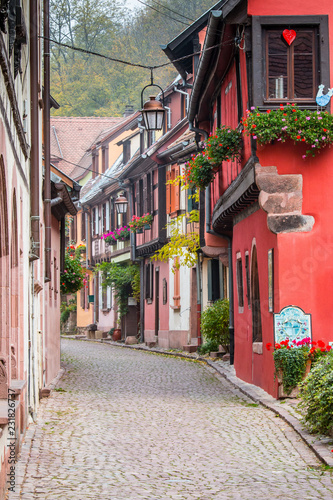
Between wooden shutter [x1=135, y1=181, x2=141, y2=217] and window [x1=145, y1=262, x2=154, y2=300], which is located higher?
wooden shutter [x1=135, y1=181, x2=141, y2=217]

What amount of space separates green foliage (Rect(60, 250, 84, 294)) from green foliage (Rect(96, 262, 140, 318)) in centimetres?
1231

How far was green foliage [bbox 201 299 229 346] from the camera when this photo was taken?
72.9 feet

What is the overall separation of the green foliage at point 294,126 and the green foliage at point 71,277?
10.6 meters

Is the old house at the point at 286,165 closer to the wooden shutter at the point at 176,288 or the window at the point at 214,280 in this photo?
the window at the point at 214,280

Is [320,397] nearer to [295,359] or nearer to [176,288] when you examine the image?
[295,359]

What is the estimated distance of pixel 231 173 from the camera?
1652 cm

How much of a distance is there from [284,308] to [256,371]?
8.16 ft

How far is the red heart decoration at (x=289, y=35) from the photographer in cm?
1334

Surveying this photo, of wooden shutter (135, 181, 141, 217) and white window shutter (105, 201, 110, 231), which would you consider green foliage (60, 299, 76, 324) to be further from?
wooden shutter (135, 181, 141, 217)

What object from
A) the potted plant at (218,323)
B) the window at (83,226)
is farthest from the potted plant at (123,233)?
the potted plant at (218,323)

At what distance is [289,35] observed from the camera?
13.4 metres

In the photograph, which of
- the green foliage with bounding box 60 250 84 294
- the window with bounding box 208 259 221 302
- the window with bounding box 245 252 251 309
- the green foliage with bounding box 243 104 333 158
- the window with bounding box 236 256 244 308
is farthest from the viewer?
the window with bounding box 208 259 221 302

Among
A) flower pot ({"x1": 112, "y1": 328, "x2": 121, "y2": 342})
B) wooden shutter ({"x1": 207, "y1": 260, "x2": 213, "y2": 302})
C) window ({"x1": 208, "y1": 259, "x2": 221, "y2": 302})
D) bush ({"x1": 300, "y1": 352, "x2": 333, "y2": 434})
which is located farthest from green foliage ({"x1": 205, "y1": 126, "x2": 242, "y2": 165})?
flower pot ({"x1": 112, "y1": 328, "x2": 121, "y2": 342})

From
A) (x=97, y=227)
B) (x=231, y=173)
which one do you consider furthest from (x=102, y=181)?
(x=231, y=173)
